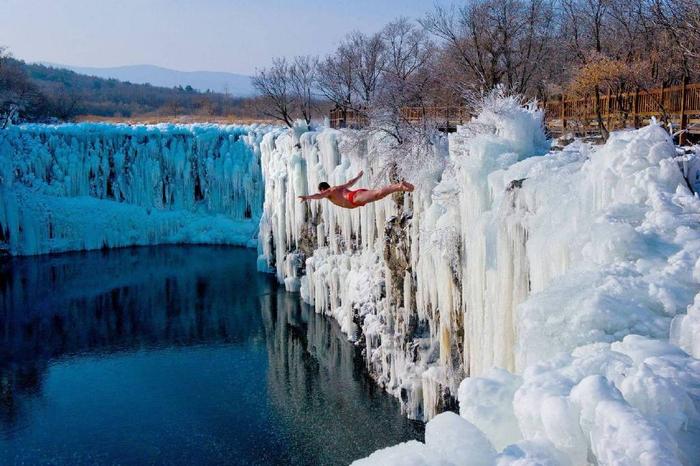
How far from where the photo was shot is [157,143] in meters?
31.4

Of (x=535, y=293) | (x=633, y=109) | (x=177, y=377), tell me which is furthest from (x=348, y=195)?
(x=177, y=377)

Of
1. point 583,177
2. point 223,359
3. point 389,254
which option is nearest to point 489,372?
point 583,177

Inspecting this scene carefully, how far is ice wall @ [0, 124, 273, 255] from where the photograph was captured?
96.4 ft

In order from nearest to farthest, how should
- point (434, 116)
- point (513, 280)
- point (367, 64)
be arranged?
point (513, 280) → point (434, 116) → point (367, 64)

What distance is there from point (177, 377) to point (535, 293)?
37.0 ft

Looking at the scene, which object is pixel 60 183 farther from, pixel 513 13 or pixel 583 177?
pixel 583 177

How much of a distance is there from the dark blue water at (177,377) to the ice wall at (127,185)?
17.1 ft

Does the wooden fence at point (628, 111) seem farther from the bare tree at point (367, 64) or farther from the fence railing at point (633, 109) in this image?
the bare tree at point (367, 64)

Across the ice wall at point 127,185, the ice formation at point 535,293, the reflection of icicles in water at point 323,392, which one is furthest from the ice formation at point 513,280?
the ice wall at point 127,185

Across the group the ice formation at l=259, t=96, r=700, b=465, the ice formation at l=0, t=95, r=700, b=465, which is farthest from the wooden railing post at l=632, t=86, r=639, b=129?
the ice formation at l=259, t=96, r=700, b=465

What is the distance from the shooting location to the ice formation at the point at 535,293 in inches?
123

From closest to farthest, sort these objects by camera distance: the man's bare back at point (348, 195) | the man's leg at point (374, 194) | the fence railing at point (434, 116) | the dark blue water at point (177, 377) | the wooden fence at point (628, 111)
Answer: the man's leg at point (374, 194)
the man's bare back at point (348, 195)
the wooden fence at point (628, 111)
the dark blue water at point (177, 377)
the fence railing at point (434, 116)

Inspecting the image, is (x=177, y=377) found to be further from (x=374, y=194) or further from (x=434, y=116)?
(x=434, y=116)

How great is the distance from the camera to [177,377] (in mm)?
15234
